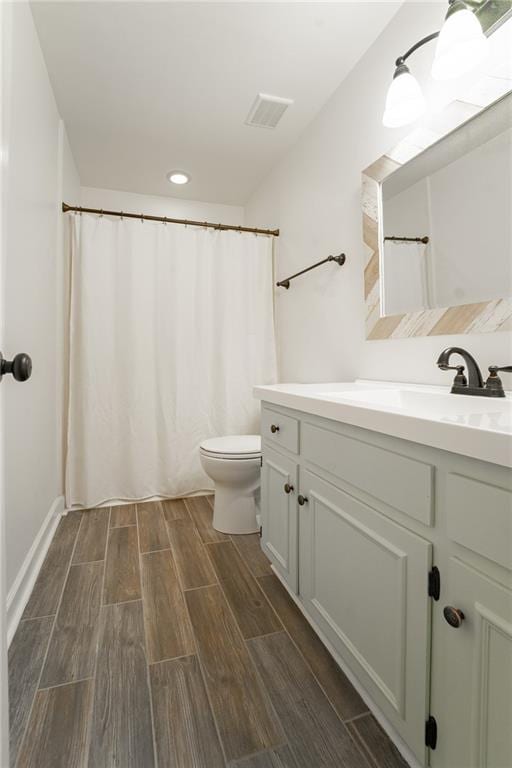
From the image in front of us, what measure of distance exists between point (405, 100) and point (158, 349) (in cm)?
186

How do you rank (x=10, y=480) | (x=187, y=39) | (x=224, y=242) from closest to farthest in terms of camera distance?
(x=10, y=480) → (x=187, y=39) → (x=224, y=242)

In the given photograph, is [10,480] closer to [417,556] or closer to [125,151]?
[417,556]

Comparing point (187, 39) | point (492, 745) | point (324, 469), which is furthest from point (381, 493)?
point (187, 39)

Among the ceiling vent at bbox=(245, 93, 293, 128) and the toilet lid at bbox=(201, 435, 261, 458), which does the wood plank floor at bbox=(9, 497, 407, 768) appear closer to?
the toilet lid at bbox=(201, 435, 261, 458)

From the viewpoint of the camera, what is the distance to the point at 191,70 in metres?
1.80

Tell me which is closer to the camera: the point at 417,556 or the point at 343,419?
the point at 417,556

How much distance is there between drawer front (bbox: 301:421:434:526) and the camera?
765 mm

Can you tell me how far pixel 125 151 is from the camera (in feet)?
8.03

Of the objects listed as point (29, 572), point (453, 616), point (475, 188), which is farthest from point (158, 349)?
point (453, 616)

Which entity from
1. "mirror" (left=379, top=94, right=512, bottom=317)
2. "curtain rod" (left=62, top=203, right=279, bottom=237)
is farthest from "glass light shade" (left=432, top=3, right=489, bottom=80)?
"curtain rod" (left=62, top=203, right=279, bottom=237)

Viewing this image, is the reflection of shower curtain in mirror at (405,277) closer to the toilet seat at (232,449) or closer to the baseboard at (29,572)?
the toilet seat at (232,449)

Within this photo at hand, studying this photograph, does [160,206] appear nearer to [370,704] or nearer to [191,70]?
[191,70]

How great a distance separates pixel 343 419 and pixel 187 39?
178cm

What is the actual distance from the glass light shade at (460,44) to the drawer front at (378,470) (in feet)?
3.74
